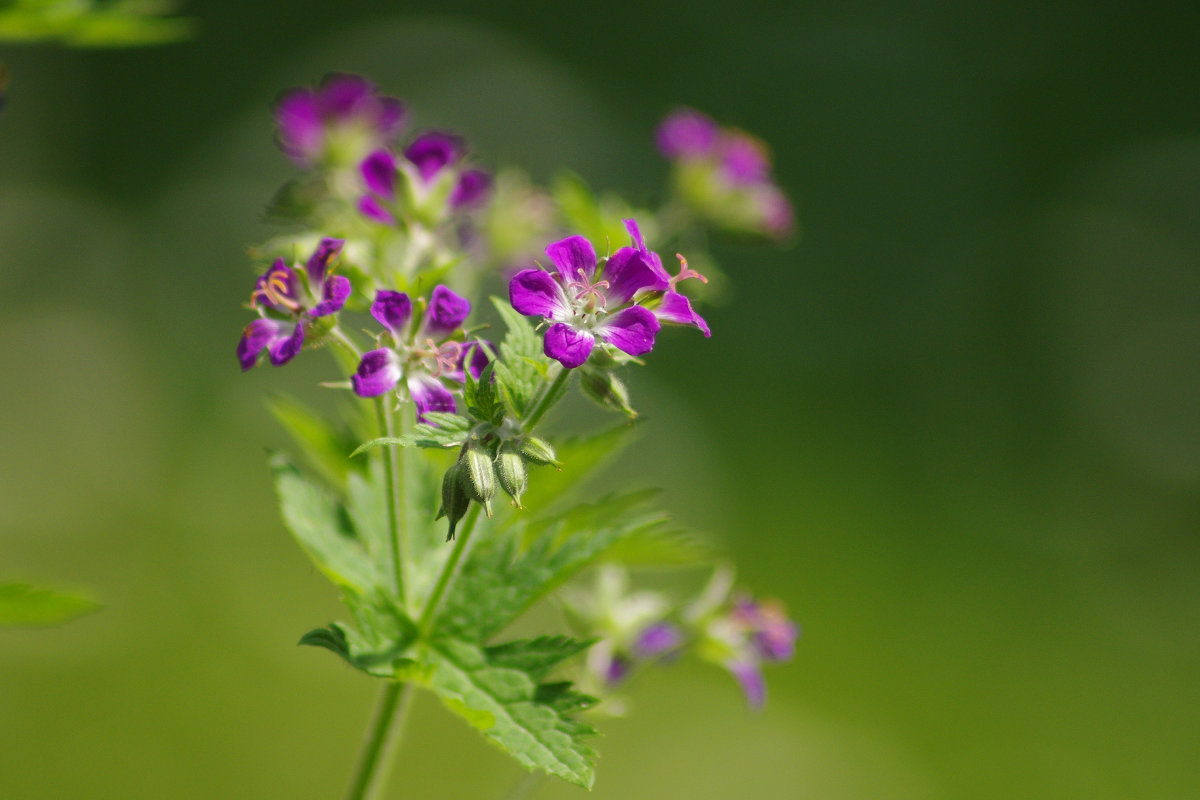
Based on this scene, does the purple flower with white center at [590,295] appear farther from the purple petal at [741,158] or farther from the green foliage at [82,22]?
the purple petal at [741,158]

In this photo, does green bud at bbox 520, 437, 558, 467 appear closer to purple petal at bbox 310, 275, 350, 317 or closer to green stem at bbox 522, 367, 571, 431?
green stem at bbox 522, 367, 571, 431

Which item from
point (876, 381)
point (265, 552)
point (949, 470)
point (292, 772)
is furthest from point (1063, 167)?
point (292, 772)

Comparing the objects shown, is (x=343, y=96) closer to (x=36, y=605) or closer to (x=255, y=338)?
(x=255, y=338)

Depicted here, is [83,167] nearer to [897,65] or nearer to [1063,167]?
[897,65]

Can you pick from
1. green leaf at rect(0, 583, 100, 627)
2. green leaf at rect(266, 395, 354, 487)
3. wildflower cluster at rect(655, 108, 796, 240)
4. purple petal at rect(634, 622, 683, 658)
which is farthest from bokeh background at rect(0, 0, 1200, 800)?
green leaf at rect(0, 583, 100, 627)

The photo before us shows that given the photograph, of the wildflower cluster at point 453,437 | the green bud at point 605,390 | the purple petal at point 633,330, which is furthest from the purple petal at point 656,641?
the purple petal at point 633,330

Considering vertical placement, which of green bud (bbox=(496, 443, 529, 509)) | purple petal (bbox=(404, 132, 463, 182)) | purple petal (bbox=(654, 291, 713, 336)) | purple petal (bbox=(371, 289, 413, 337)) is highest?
purple petal (bbox=(404, 132, 463, 182))
